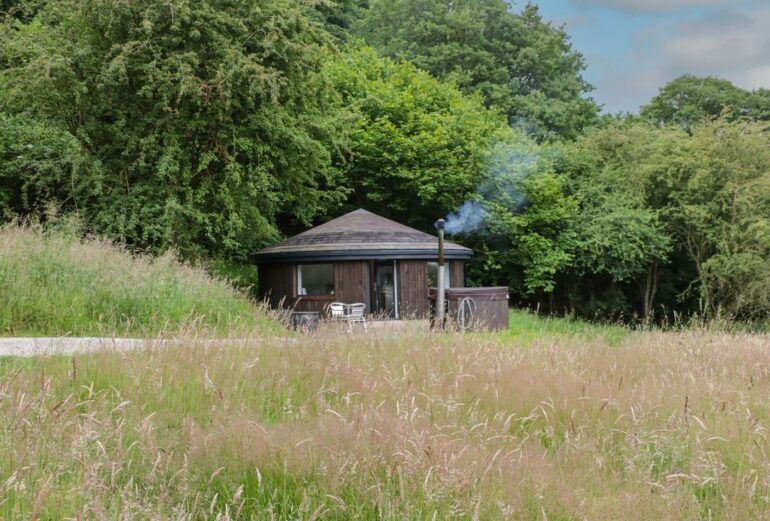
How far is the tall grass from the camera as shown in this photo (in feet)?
27.5

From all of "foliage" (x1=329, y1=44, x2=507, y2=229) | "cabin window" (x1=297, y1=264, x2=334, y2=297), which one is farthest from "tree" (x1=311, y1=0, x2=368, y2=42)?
"cabin window" (x1=297, y1=264, x2=334, y2=297)

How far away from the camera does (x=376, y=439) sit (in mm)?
2811

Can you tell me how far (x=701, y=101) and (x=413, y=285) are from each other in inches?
880

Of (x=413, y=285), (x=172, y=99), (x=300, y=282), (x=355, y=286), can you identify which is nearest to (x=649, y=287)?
(x=413, y=285)

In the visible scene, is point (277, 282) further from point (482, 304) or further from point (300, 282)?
point (482, 304)

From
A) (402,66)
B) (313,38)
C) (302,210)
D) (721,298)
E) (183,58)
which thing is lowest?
(721,298)

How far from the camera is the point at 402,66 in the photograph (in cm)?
2691

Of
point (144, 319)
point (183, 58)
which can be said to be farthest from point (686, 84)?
point (144, 319)

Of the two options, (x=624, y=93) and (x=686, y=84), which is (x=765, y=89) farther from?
(x=624, y=93)

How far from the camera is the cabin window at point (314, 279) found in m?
19.3

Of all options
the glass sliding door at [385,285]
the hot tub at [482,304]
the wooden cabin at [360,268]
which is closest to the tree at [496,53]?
the wooden cabin at [360,268]

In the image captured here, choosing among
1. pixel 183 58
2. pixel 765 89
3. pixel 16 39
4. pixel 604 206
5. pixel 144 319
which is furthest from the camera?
pixel 765 89

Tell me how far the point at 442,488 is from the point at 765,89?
3766 cm

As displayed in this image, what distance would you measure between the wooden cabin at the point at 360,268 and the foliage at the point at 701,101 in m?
19.4
